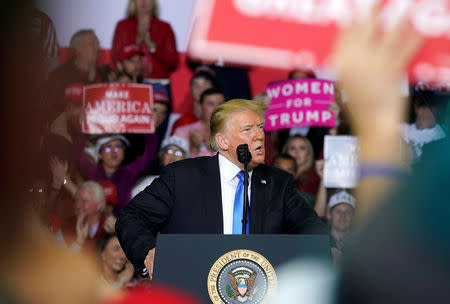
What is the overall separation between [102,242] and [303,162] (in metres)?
1.79

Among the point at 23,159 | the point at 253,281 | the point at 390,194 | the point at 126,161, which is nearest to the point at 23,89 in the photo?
the point at 23,159

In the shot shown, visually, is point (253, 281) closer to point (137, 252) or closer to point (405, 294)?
point (137, 252)

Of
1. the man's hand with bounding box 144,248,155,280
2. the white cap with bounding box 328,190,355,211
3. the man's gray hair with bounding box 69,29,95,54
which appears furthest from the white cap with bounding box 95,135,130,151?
the man's hand with bounding box 144,248,155,280

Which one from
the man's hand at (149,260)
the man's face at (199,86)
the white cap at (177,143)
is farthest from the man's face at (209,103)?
the man's hand at (149,260)

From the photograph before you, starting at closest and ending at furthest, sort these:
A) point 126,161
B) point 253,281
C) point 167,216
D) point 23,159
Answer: point 23,159, point 253,281, point 167,216, point 126,161

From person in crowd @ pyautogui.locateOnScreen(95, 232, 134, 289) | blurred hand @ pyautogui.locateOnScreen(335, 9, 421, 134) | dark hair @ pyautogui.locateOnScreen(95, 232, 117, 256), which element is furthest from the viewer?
dark hair @ pyautogui.locateOnScreen(95, 232, 117, 256)

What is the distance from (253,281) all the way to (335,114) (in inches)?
161

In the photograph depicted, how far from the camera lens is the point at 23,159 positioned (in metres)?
0.85

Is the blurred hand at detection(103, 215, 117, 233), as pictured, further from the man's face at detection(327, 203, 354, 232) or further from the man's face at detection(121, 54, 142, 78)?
the man's face at detection(327, 203, 354, 232)

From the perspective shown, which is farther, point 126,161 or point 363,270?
point 126,161

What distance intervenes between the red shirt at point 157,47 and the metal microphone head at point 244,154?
12.0 ft

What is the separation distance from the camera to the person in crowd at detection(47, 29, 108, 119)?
564cm

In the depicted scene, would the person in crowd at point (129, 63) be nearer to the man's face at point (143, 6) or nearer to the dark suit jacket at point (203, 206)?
the man's face at point (143, 6)

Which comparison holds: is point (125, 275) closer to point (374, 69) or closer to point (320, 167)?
point (320, 167)
